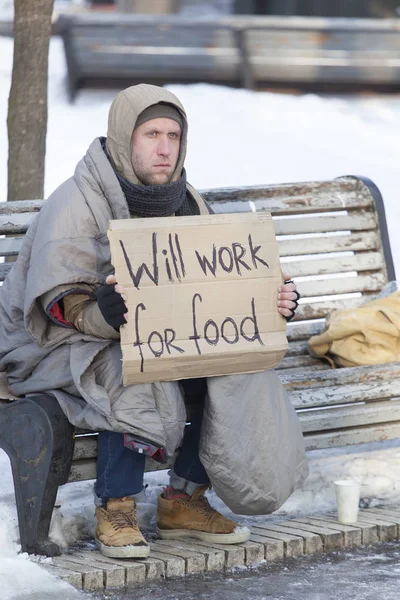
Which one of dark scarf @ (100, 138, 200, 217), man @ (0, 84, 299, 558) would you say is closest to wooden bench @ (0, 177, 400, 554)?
man @ (0, 84, 299, 558)

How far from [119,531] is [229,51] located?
Answer: 8.58m

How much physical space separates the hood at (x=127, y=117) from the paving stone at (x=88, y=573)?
1.24 meters

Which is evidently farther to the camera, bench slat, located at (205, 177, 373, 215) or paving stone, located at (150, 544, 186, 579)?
bench slat, located at (205, 177, 373, 215)

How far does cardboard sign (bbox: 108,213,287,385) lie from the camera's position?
3.71m

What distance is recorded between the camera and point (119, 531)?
3863 mm

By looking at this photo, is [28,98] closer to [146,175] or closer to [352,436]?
[146,175]

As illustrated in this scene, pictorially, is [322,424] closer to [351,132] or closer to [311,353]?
[311,353]

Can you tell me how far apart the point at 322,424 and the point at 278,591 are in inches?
32.4

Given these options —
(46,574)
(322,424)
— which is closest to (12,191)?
(322,424)

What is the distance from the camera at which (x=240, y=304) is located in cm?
387

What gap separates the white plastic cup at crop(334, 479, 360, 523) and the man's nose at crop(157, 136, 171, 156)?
51.3 inches

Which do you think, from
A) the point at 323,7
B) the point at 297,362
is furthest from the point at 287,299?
the point at 323,7

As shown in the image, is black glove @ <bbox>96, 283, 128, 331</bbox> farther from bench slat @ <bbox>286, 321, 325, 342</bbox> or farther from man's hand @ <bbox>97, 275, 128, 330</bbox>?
bench slat @ <bbox>286, 321, 325, 342</bbox>

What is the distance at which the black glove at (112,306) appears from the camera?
367 centimetres
